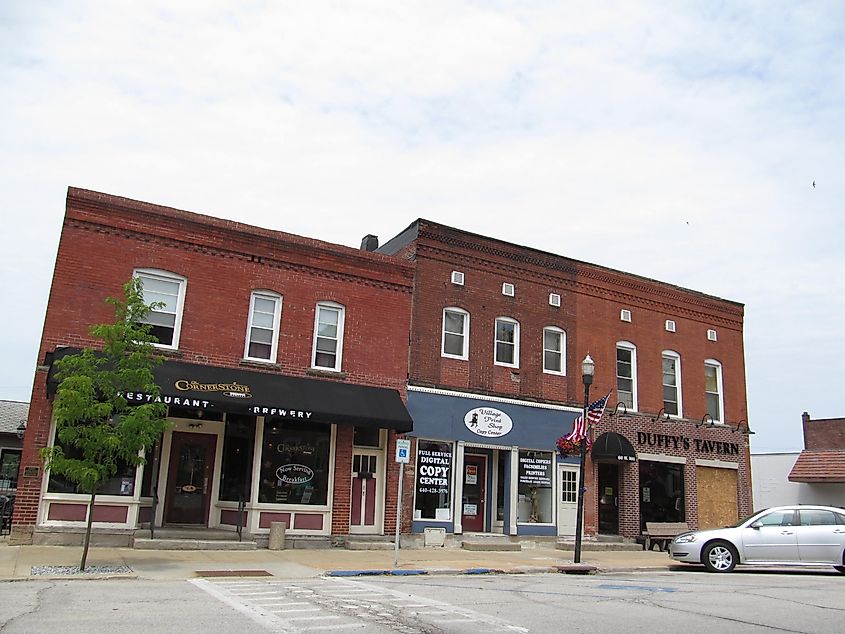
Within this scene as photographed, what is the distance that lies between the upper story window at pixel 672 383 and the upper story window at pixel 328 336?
1162 cm

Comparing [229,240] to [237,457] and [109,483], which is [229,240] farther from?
[109,483]

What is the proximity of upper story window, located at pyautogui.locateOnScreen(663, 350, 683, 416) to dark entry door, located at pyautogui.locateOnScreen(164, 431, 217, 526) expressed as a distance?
14746 mm

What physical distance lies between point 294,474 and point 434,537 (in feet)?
13.3

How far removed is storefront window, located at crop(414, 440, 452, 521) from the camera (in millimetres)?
20484

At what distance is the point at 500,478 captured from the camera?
22.2 metres

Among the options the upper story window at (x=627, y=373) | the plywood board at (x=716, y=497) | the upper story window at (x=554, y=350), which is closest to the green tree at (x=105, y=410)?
the upper story window at (x=554, y=350)

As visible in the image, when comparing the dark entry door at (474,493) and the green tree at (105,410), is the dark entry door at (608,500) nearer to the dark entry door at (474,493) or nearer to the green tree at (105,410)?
the dark entry door at (474,493)

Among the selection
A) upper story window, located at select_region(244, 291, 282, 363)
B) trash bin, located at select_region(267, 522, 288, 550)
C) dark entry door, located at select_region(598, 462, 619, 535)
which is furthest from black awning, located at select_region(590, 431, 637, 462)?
upper story window, located at select_region(244, 291, 282, 363)

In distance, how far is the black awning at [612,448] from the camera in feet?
75.2

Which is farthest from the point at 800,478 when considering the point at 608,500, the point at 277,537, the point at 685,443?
the point at 277,537

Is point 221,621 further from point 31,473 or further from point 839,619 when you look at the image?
point 31,473

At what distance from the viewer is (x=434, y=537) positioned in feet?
66.2

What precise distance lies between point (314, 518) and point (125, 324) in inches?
284

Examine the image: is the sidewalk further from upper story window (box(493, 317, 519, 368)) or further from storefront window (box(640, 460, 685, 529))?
upper story window (box(493, 317, 519, 368))
